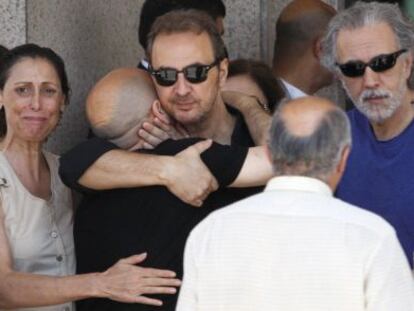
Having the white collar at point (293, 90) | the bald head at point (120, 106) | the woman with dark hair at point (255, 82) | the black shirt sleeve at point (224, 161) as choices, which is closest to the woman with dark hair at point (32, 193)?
the bald head at point (120, 106)

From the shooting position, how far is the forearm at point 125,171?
3.34 metres

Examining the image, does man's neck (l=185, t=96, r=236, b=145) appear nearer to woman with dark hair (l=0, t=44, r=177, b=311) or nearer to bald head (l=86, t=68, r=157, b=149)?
bald head (l=86, t=68, r=157, b=149)

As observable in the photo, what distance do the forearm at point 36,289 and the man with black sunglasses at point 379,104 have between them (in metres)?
1.05

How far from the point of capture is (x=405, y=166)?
12.6 feet

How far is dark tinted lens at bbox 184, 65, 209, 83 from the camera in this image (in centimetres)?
359

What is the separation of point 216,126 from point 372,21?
74 cm

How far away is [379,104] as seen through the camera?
3.89 m

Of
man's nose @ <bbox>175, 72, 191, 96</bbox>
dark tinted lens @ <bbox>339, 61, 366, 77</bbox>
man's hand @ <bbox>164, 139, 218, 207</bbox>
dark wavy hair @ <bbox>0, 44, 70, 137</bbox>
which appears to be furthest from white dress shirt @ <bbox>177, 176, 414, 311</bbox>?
dark wavy hair @ <bbox>0, 44, 70, 137</bbox>

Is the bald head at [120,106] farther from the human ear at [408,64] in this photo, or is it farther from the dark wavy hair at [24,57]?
the human ear at [408,64]

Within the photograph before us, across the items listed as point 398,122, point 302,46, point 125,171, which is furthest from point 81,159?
point 302,46

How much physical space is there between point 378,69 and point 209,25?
25.1 inches

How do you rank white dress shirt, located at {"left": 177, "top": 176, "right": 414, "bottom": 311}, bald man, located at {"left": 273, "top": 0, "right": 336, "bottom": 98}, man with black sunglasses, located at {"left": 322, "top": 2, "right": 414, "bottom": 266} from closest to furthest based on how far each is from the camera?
white dress shirt, located at {"left": 177, "top": 176, "right": 414, "bottom": 311}
man with black sunglasses, located at {"left": 322, "top": 2, "right": 414, "bottom": 266}
bald man, located at {"left": 273, "top": 0, "right": 336, "bottom": 98}

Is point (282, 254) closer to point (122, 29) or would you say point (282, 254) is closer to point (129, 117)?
point (129, 117)

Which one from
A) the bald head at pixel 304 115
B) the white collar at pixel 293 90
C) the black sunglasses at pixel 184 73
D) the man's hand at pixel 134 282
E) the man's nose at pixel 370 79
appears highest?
the bald head at pixel 304 115
